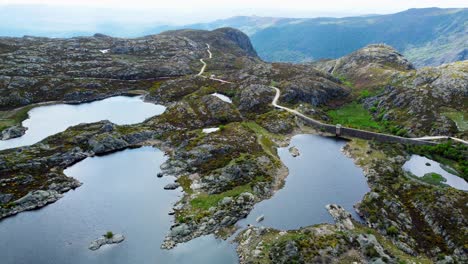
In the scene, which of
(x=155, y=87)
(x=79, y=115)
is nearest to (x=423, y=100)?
(x=155, y=87)

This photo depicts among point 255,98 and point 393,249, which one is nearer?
point 393,249

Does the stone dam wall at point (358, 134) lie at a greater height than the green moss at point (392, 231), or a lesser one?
greater

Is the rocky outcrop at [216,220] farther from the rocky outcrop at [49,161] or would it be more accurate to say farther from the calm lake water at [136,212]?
the rocky outcrop at [49,161]

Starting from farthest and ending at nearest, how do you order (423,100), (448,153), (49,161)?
(423,100) < (448,153) < (49,161)

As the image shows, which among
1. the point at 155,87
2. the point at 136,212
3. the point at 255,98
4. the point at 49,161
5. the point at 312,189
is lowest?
the point at 312,189

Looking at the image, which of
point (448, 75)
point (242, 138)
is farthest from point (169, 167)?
point (448, 75)

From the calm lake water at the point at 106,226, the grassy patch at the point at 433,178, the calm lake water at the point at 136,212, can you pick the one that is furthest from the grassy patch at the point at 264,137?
the grassy patch at the point at 433,178

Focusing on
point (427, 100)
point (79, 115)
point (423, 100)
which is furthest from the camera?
point (79, 115)

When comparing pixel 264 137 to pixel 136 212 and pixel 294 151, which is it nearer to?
pixel 294 151
